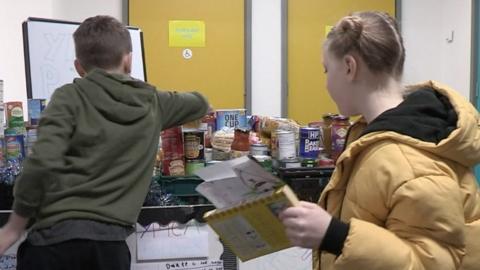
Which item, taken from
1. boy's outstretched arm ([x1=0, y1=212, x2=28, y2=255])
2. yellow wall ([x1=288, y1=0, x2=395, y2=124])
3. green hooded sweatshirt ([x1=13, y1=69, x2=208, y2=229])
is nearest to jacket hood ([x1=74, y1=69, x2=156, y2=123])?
green hooded sweatshirt ([x1=13, y1=69, x2=208, y2=229])

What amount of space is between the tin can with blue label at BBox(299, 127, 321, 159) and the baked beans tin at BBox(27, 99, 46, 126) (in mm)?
1029

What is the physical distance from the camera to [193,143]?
2.18 metres

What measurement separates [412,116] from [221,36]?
12.9 feet

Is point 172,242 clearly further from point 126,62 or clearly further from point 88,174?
point 126,62

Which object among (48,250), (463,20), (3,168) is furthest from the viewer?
(463,20)

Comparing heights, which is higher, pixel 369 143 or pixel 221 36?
pixel 221 36

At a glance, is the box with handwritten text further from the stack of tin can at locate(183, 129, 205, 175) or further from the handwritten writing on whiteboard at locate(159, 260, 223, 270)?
the stack of tin can at locate(183, 129, 205, 175)

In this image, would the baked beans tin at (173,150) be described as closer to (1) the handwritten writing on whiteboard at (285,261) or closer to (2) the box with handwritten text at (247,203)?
(1) the handwritten writing on whiteboard at (285,261)

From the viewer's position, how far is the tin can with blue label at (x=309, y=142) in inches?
88.6

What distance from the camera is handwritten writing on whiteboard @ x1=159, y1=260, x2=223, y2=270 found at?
204 centimetres

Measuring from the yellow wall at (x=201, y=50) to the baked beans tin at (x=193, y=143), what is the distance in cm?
270

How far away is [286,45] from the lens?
492 centimetres

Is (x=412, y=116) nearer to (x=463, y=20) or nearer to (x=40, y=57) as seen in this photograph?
(x=40, y=57)

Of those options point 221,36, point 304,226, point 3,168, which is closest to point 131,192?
point 3,168
